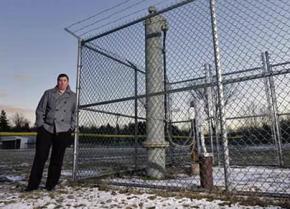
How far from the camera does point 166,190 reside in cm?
385

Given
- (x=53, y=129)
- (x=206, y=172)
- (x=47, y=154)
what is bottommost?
(x=206, y=172)

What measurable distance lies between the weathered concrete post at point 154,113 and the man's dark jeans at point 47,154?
58.8 inches

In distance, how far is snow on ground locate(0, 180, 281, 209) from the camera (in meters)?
3.06

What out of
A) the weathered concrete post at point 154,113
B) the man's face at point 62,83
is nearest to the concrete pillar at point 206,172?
the weathered concrete post at point 154,113

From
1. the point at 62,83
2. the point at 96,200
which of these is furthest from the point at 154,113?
the point at 96,200

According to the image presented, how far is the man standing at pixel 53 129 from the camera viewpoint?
4.21m

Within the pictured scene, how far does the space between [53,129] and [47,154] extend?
0.38m

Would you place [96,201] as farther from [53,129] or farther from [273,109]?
[273,109]

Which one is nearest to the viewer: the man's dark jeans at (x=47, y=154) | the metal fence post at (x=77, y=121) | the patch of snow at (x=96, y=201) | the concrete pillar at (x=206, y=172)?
the patch of snow at (x=96, y=201)

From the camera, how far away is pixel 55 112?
4.34 m

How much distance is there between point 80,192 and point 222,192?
1935 millimetres

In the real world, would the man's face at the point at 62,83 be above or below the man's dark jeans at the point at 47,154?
above

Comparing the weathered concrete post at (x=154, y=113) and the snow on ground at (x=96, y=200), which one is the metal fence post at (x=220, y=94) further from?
the weathered concrete post at (x=154, y=113)

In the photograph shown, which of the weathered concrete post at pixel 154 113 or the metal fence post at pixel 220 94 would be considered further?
the weathered concrete post at pixel 154 113
